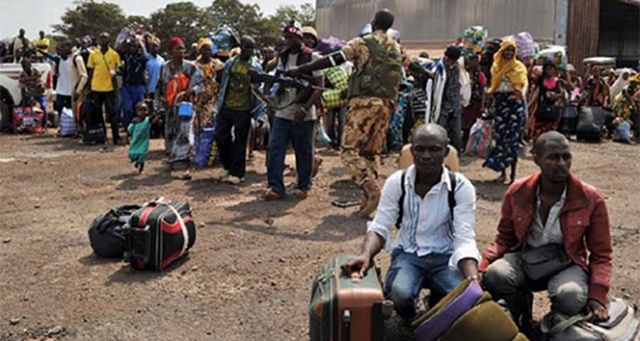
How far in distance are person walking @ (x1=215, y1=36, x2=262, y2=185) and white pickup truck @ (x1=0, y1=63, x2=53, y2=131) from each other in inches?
261

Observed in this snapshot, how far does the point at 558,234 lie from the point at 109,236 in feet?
10.1

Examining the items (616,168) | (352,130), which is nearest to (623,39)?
(616,168)

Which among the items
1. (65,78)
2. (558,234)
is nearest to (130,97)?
(65,78)

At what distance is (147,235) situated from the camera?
14.2 feet

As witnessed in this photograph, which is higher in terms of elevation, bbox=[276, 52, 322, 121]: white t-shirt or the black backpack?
bbox=[276, 52, 322, 121]: white t-shirt

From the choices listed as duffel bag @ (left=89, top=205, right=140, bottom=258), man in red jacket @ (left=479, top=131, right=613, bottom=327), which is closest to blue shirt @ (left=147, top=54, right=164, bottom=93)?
duffel bag @ (left=89, top=205, right=140, bottom=258)

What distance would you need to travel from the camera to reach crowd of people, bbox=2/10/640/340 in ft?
10.7

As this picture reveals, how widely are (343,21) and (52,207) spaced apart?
79.9ft

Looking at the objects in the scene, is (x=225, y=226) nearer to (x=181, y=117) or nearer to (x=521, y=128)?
(x=181, y=117)

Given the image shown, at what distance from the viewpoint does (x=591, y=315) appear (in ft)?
9.93

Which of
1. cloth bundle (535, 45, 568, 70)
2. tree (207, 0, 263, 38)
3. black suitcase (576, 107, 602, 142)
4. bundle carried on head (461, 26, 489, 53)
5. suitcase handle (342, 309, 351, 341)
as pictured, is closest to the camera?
suitcase handle (342, 309, 351, 341)

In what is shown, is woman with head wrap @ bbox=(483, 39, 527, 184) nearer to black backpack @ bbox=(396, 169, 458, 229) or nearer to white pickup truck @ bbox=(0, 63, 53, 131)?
black backpack @ bbox=(396, 169, 458, 229)

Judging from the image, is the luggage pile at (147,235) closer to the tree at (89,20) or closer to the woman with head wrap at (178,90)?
the woman with head wrap at (178,90)

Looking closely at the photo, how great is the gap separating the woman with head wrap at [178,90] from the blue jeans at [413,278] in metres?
4.77
